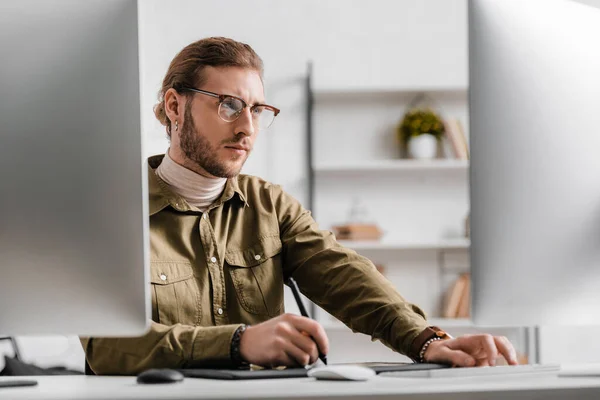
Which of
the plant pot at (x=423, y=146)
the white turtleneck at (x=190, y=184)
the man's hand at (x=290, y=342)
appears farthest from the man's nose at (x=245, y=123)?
the plant pot at (x=423, y=146)

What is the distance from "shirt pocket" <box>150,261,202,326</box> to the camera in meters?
1.42

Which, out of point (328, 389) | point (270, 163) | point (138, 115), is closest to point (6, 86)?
point (138, 115)

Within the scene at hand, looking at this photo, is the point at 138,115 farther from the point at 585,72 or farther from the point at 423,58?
the point at 423,58

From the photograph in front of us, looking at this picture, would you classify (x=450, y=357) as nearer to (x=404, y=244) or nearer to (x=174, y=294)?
(x=174, y=294)

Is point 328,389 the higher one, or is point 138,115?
point 138,115

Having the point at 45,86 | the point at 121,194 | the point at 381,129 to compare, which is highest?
the point at 381,129

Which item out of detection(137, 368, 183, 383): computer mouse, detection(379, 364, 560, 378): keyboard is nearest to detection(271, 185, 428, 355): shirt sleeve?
detection(379, 364, 560, 378): keyboard

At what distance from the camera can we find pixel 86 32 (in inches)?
32.4

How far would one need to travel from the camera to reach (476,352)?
109 centimetres

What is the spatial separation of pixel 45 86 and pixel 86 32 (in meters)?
0.07

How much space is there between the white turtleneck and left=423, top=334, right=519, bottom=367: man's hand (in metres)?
0.68

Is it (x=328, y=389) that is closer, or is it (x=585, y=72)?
(x=328, y=389)

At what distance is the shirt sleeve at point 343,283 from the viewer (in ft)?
4.53

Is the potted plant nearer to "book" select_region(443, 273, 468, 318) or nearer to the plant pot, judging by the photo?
the plant pot
